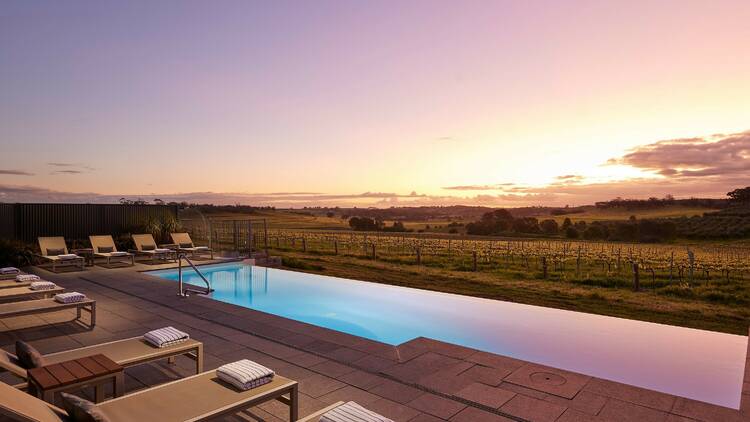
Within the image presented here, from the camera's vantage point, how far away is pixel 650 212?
113ft

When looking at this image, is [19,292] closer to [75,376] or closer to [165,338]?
[165,338]

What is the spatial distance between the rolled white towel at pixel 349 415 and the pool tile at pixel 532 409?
1.30m

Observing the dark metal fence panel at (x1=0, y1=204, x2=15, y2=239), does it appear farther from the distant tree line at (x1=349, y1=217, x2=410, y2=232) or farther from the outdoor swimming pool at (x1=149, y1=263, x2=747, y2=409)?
the distant tree line at (x1=349, y1=217, x2=410, y2=232)

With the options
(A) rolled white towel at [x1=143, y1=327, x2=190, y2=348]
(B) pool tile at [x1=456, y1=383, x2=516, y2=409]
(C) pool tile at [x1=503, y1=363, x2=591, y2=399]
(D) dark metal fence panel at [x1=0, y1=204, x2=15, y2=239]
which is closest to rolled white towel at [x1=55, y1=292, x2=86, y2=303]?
(A) rolled white towel at [x1=143, y1=327, x2=190, y2=348]

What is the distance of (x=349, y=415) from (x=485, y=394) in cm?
155

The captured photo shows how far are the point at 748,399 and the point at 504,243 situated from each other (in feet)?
94.4

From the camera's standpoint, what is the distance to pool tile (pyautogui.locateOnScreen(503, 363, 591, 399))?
3.60 metres

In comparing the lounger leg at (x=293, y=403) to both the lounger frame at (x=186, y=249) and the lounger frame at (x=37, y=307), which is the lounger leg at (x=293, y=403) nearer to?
the lounger frame at (x=37, y=307)

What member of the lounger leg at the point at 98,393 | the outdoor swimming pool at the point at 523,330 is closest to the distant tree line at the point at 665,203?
the outdoor swimming pool at the point at 523,330

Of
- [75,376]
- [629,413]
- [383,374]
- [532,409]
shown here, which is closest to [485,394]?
[532,409]

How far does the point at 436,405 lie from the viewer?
10.9ft

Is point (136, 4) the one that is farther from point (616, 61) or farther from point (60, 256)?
point (616, 61)

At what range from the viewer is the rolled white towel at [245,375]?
2.89 meters

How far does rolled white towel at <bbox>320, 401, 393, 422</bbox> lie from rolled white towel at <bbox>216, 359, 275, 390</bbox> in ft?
2.33
